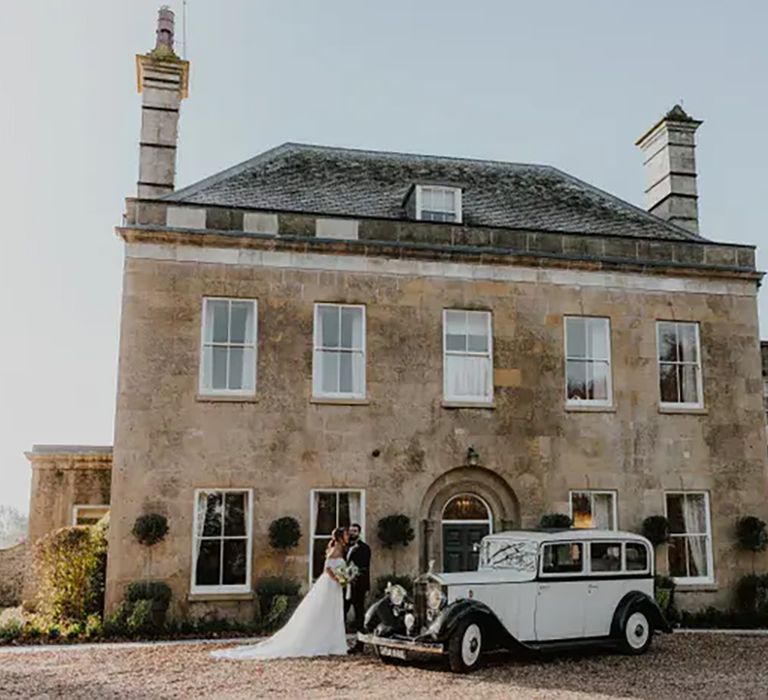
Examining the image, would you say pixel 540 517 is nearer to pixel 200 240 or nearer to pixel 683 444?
pixel 683 444

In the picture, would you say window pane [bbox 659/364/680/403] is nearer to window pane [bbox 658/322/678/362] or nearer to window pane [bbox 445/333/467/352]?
window pane [bbox 658/322/678/362]

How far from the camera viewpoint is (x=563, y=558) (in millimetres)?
12727

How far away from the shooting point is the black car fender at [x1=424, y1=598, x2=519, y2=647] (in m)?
11.4

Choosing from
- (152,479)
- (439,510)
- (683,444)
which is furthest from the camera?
(683,444)

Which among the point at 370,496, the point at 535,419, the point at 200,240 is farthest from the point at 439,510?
the point at 200,240

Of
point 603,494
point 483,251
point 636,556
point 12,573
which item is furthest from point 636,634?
point 12,573

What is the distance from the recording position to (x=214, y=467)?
1675cm

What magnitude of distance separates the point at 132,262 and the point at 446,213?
252 inches

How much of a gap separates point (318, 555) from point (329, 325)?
4338 mm

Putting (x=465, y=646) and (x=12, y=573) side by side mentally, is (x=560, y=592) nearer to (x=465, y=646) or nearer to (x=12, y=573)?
(x=465, y=646)

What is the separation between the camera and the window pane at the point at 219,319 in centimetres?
1738

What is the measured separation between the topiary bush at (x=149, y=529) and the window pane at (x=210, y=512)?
747 mm

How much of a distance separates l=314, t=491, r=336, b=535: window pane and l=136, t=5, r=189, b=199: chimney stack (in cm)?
687

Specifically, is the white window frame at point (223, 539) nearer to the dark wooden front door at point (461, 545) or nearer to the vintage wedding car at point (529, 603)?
the dark wooden front door at point (461, 545)
